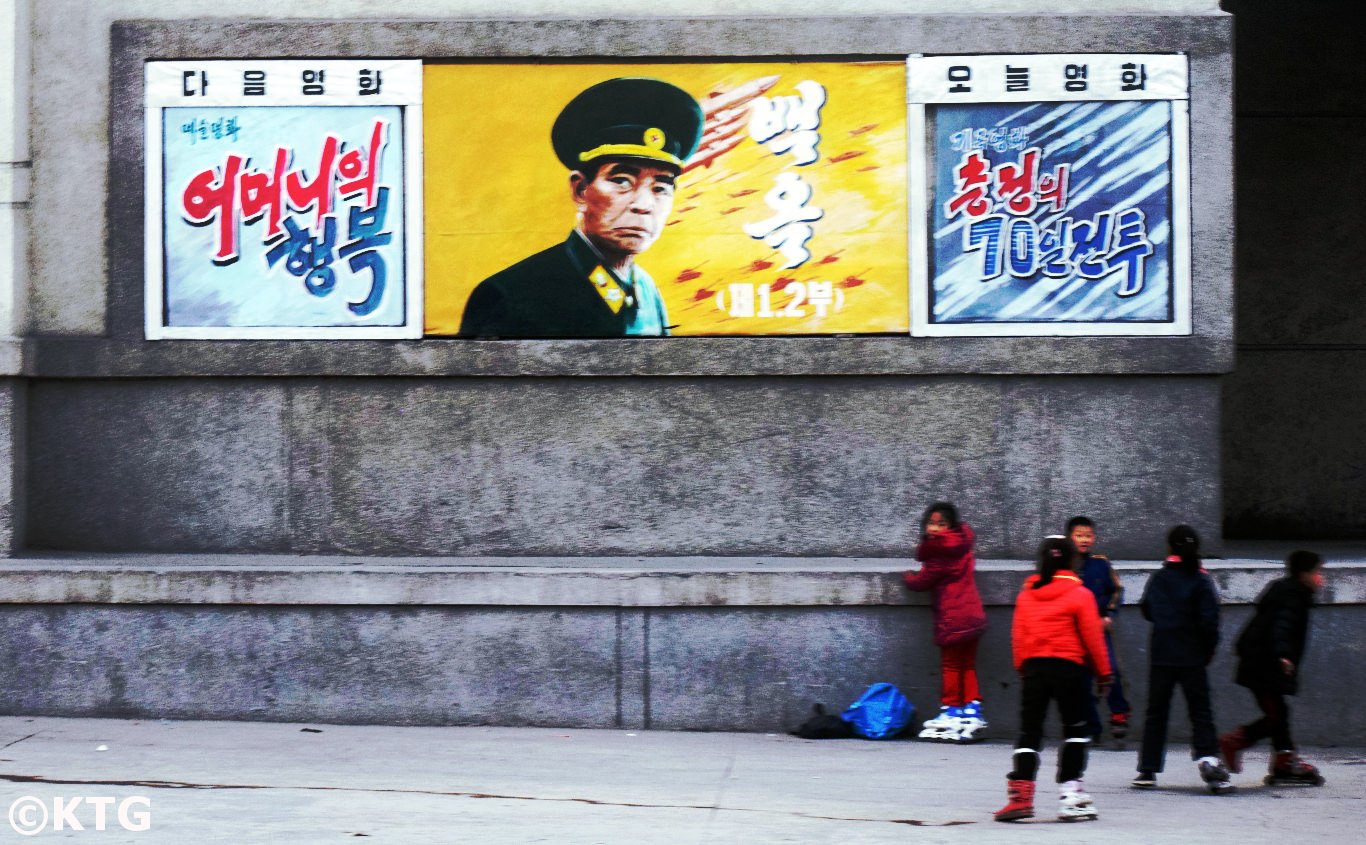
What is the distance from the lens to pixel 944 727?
9.46 metres

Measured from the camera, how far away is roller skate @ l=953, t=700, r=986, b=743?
30.9ft

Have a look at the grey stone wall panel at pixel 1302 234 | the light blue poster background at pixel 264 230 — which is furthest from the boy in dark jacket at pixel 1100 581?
the light blue poster background at pixel 264 230

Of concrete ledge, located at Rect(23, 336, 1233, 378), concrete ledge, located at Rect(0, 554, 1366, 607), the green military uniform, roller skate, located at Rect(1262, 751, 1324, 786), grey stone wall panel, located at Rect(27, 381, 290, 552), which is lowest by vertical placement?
roller skate, located at Rect(1262, 751, 1324, 786)

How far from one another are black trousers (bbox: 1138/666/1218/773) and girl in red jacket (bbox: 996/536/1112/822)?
921mm

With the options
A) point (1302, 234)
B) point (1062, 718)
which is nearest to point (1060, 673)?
point (1062, 718)

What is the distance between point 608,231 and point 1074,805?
512 centimetres

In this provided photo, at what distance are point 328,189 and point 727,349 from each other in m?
3.00

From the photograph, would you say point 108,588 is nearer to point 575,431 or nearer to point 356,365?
point 356,365

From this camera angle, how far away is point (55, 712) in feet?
31.6

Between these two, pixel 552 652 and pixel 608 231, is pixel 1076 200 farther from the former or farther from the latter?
pixel 552 652

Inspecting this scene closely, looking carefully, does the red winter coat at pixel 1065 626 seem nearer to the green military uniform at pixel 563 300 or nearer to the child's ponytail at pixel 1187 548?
the child's ponytail at pixel 1187 548

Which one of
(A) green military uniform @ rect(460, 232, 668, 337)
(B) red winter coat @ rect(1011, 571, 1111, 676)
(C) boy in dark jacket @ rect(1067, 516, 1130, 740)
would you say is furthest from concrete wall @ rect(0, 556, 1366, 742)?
(B) red winter coat @ rect(1011, 571, 1111, 676)

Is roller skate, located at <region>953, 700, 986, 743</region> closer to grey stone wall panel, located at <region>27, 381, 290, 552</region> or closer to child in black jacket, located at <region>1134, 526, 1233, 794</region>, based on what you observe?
child in black jacket, located at <region>1134, 526, 1233, 794</region>

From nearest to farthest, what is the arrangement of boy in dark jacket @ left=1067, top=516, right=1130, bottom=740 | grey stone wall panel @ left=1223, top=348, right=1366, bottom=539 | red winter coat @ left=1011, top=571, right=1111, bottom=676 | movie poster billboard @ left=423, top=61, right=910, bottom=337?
red winter coat @ left=1011, top=571, right=1111, bottom=676 → boy in dark jacket @ left=1067, top=516, right=1130, bottom=740 → movie poster billboard @ left=423, top=61, right=910, bottom=337 → grey stone wall panel @ left=1223, top=348, right=1366, bottom=539
